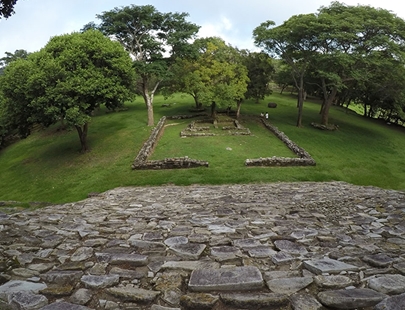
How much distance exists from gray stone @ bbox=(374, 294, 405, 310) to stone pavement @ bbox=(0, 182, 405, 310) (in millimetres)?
10

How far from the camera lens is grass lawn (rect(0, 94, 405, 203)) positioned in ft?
66.7

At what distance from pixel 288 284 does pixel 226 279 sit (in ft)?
2.49

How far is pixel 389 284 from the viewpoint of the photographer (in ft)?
11.1

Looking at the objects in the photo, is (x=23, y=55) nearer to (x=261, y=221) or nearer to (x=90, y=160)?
(x=90, y=160)

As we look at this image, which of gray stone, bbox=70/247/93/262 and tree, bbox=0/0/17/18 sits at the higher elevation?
tree, bbox=0/0/17/18

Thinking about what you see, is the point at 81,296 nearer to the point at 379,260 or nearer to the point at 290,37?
the point at 379,260

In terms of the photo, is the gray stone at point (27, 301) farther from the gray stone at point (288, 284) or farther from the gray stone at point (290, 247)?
the gray stone at point (290, 247)

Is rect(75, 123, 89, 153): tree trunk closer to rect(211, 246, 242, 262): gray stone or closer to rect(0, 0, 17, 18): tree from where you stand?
rect(0, 0, 17, 18): tree

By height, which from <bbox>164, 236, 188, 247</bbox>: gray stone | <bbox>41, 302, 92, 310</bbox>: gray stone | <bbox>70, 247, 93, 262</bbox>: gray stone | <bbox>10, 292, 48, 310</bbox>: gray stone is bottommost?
<bbox>70, 247, 93, 262</bbox>: gray stone

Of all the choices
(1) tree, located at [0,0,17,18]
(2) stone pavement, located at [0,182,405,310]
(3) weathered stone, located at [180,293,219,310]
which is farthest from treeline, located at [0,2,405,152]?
(3) weathered stone, located at [180,293,219,310]

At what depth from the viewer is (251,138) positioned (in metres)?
29.7

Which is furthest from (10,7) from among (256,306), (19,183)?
(19,183)

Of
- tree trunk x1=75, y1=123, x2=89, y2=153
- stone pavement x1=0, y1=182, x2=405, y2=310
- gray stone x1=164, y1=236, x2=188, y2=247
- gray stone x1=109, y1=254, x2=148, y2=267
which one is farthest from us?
tree trunk x1=75, y1=123, x2=89, y2=153

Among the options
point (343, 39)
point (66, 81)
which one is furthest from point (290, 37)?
point (66, 81)
